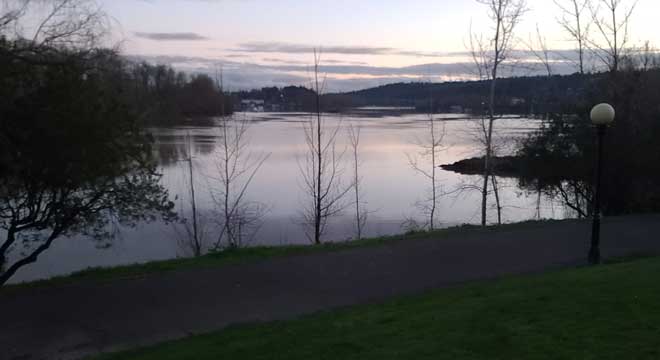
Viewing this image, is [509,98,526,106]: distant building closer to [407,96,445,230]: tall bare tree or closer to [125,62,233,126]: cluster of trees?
[407,96,445,230]: tall bare tree

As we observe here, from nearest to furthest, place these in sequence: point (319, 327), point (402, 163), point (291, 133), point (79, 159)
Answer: point (319, 327), point (79, 159), point (402, 163), point (291, 133)

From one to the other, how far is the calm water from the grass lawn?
27.4ft

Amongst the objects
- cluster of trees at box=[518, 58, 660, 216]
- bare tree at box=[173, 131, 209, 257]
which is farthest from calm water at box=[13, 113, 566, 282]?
cluster of trees at box=[518, 58, 660, 216]

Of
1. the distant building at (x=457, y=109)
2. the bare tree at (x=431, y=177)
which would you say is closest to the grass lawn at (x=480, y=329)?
the bare tree at (x=431, y=177)

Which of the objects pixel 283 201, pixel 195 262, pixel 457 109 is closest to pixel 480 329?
pixel 195 262

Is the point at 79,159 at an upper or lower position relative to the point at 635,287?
upper

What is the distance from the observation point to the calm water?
15852mm

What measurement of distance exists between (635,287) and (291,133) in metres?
45.6

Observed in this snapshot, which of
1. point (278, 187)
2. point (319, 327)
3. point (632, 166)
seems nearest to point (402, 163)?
point (278, 187)

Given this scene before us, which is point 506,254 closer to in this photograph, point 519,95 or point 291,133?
point 519,95

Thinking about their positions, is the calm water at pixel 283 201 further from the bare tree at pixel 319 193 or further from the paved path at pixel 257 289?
the paved path at pixel 257 289

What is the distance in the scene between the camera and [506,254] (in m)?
11.3

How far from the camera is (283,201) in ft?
81.4

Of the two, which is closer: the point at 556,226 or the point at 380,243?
the point at 380,243
